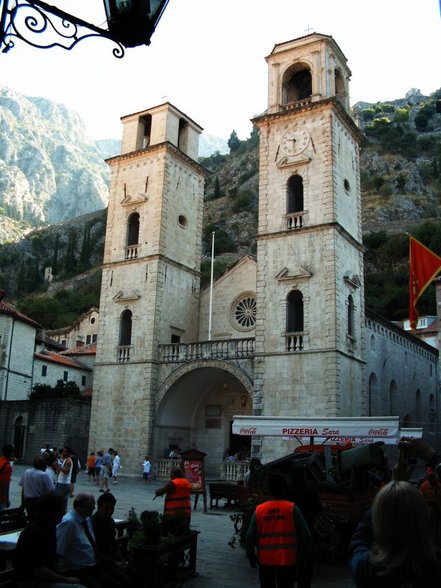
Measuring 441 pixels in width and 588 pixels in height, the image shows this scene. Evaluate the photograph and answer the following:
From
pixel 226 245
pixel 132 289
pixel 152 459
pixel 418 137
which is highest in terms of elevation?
pixel 418 137

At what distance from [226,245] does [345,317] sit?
6782cm

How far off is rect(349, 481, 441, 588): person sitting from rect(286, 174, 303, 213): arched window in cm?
2293

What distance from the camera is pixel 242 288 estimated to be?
29219 mm

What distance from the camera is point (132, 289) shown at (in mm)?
28141

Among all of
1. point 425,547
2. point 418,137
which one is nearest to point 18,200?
point 418,137

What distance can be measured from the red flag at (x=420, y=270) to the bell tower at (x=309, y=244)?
6041mm

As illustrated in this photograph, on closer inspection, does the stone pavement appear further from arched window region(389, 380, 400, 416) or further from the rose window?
arched window region(389, 380, 400, 416)

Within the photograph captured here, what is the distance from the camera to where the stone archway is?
86.1 feet

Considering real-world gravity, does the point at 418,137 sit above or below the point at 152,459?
above

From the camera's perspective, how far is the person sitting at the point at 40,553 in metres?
4.37

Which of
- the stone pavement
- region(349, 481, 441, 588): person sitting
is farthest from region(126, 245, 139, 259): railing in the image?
region(349, 481, 441, 588): person sitting

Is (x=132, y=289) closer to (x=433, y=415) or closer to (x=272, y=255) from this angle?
(x=272, y=255)

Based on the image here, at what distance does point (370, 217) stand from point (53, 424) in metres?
67.8

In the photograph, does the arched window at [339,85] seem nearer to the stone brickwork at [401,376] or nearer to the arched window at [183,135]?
the arched window at [183,135]
